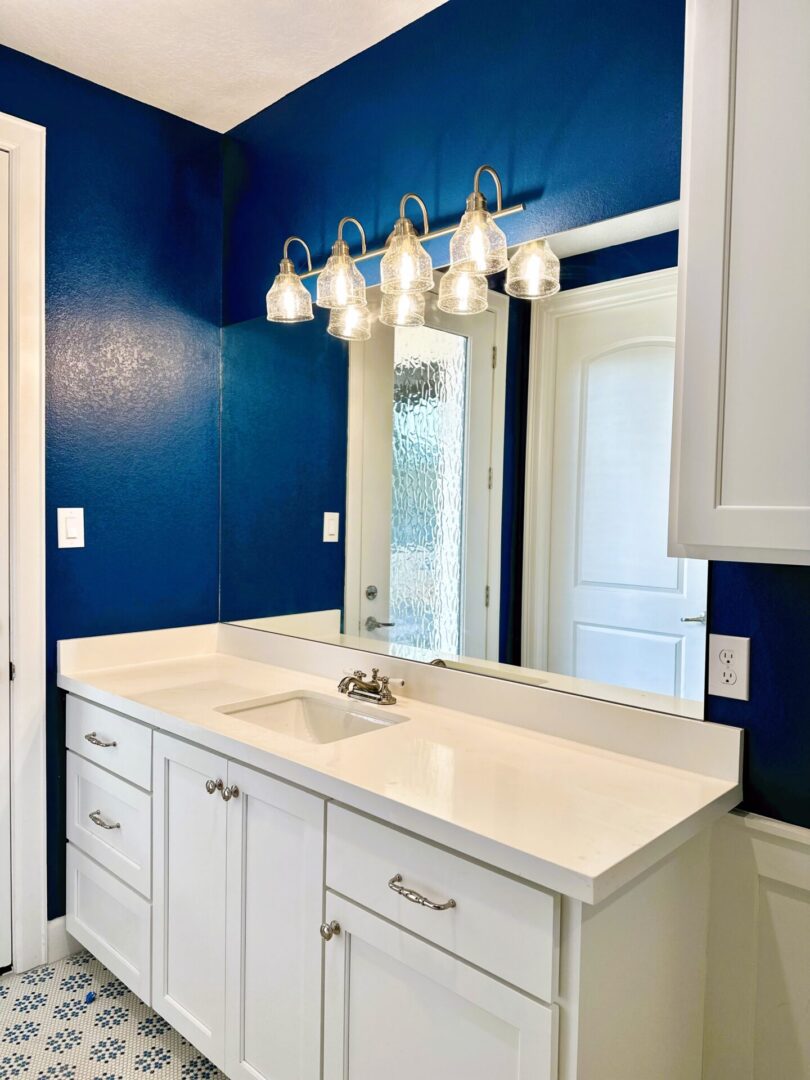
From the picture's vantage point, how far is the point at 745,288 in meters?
1.16

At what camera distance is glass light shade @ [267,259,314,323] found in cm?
223

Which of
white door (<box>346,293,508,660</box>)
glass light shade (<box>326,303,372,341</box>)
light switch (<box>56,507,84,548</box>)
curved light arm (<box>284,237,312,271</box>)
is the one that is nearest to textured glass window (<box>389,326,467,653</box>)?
white door (<box>346,293,508,660</box>)

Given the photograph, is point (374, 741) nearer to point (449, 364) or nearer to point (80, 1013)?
point (449, 364)

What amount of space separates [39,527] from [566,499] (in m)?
1.50

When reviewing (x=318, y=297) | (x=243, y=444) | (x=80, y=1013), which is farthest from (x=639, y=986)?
(x=243, y=444)

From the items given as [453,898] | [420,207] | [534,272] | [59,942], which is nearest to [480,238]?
[534,272]

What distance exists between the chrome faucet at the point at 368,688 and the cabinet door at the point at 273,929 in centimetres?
41

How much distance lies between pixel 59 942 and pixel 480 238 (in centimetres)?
230

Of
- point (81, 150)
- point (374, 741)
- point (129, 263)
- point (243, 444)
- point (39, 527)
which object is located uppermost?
point (81, 150)

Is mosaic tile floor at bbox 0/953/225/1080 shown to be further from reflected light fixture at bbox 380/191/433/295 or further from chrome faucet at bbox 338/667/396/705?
reflected light fixture at bbox 380/191/433/295

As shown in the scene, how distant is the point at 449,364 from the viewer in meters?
1.96

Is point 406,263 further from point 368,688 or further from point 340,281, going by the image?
point 368,688

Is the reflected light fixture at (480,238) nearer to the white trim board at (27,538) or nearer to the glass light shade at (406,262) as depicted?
the glass light shade at (406,262)

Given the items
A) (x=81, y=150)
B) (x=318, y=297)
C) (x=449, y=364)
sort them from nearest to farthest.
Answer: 1. (x=449, y=364)
2. (x=318, y=297)
3. (x=81, y=150)
